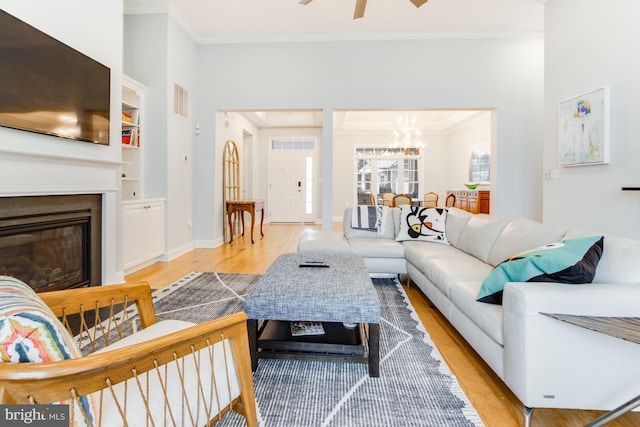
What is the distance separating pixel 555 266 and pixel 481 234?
1.38m

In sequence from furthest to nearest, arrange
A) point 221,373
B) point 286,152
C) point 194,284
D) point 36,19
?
point 286,152, point 194,284, point 36,19, point 221,373

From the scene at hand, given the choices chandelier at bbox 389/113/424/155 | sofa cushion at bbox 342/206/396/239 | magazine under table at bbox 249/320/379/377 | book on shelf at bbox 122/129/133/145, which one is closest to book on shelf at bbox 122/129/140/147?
book on shelf at bbox 122/129/133/145

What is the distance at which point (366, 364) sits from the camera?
1.76m

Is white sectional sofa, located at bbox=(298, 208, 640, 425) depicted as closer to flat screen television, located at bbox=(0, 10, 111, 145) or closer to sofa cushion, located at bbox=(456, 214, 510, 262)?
sofa cushion, located at bbox=(456, 214, 510, 262)

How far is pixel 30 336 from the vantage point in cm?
70

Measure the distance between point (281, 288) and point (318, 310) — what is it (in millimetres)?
246

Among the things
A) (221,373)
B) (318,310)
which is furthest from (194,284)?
(221,373)

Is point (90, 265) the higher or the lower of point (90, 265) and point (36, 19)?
the lower

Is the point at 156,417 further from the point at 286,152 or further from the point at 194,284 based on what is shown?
the point at 286,152

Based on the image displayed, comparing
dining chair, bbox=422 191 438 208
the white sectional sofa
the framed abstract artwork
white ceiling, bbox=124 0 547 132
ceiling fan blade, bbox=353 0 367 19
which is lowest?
the white sectional sofa

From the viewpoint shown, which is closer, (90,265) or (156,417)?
(156,417)

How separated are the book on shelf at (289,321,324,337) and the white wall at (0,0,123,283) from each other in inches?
80.1

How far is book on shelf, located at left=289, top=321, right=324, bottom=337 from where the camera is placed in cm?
185

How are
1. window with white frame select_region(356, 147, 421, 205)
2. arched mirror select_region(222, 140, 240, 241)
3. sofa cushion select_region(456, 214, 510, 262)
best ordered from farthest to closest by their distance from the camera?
window with white frame select_region(356, 147, 421, 205) < arched mirror select_region(222, 140, 240, 241) < sofa cushion select_region(456, 214, 510, 262)
